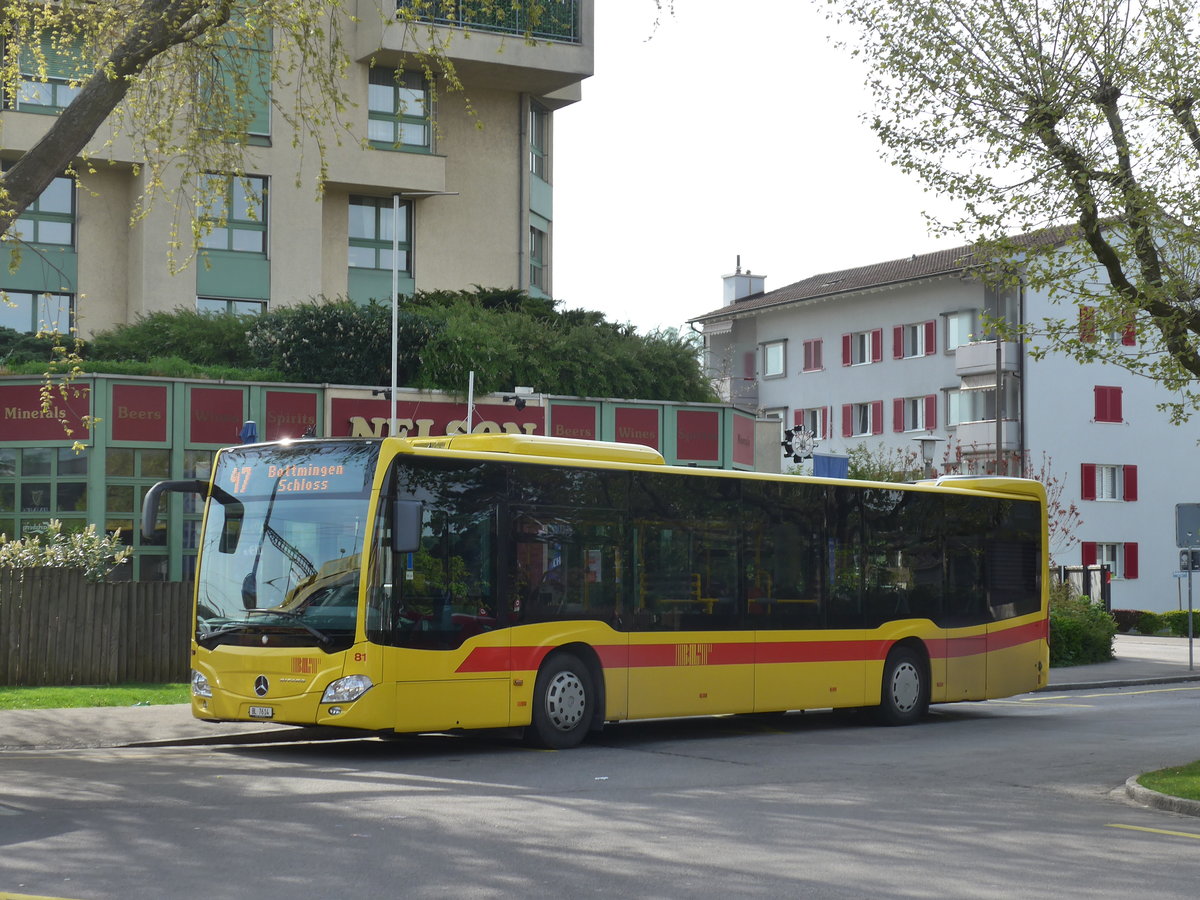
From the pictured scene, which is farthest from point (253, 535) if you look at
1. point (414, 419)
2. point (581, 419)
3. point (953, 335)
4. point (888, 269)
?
point (888, 269)

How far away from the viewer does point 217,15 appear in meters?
17.5

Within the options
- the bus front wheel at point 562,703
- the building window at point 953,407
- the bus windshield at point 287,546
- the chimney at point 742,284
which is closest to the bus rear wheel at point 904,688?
the bus front wheel at point 562,703

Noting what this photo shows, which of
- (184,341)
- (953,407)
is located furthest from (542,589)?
(953,407)

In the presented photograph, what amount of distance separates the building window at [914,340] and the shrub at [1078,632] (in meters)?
29.0

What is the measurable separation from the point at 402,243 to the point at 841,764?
94.5 ft

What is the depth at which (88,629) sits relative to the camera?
73.3 feet

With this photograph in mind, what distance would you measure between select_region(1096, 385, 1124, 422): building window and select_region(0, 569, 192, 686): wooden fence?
150 ft

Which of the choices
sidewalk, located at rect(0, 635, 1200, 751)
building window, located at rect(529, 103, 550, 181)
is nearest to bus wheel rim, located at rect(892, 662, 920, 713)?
sidewalk, located at rect(0, 635, 1200, 751)

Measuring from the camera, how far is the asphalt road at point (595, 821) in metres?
8.51

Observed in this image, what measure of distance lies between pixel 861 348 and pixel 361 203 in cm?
3132

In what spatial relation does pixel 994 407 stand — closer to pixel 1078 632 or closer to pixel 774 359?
pixel 774 359

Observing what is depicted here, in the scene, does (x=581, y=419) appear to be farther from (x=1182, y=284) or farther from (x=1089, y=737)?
(x=1182, y=284)

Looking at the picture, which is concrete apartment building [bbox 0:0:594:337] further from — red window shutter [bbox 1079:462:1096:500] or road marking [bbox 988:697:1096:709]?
red window shutter [bbox 1079:462:1096:500]

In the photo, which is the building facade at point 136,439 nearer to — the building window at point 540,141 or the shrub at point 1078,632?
the shrub at point 1078,632
